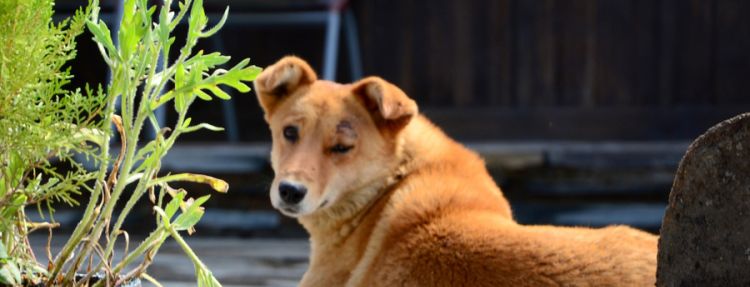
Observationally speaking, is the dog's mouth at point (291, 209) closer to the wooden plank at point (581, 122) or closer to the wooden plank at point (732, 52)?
the wooden plank at point (581, 122)

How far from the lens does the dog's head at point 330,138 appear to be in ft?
9.90

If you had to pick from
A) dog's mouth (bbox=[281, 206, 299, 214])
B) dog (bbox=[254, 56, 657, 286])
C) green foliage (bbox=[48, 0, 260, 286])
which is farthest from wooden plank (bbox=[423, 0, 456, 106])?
green foliage (bbox=[48, 0, 260, 286])

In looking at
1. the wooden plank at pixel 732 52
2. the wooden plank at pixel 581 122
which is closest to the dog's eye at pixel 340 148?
the wooden plank at pixel 581 122

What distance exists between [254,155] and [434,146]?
381cm

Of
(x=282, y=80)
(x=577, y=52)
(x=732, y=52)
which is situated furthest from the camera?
(x=577, y=52)

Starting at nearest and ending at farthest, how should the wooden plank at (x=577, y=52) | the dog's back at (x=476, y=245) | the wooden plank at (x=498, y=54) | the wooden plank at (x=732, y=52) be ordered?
the dog's back at (x=476, y=245) < the wooden plank at (x=732, y=52) < the wooden plank at (x=577, y=52) < the wooden plank at (x=498, y=54)

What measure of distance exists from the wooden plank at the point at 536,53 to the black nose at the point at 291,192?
5.09m

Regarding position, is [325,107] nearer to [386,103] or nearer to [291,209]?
[386,103]

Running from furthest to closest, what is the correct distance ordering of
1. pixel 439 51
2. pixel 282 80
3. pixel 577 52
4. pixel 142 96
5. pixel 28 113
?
pixel 439 51, pixel 577 52, pixel 282 80, pixel 142 96, pixel 28 113

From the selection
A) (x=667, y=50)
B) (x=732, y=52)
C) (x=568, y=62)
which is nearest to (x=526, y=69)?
(x=568, y=62)

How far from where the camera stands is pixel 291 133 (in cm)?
314

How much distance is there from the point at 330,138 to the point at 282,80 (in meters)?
0.23

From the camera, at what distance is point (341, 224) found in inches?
124

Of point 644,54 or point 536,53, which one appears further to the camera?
point 536,53
